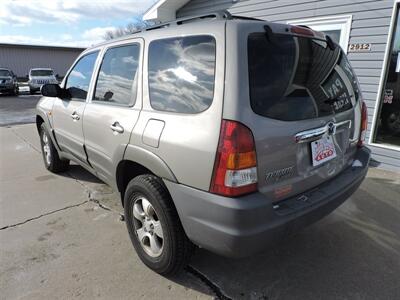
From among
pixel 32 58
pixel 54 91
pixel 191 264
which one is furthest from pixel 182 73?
pixel 32 58

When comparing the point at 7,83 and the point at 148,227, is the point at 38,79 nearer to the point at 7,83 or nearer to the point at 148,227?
the point at 7,83

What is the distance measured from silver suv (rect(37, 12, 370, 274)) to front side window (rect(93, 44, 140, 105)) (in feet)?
0.06

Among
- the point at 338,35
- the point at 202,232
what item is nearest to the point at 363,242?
the point at 202,232

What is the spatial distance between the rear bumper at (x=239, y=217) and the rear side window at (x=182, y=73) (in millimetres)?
570

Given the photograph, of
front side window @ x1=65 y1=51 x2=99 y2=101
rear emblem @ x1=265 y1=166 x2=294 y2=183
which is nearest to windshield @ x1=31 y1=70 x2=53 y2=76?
front side window @ x1=65 y1=51 x2=99 y2=101

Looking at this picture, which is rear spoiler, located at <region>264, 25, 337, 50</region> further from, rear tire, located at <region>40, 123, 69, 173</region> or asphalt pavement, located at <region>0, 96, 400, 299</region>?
rear tire, located at <region>40, 123, 69, 173</region>

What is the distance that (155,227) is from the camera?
8.01 feet

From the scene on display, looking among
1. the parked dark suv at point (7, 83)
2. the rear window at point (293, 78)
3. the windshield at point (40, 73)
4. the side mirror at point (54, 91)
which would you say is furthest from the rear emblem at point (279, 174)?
the windshield at point (40, 73)

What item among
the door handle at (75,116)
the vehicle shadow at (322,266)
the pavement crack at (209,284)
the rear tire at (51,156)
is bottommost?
the pavement crack at (209,284)

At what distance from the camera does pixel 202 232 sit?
199 cm

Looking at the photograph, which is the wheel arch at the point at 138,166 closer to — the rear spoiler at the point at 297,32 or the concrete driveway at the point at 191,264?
the concrete driveway at the point at 191,264

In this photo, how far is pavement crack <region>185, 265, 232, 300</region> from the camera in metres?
2.31

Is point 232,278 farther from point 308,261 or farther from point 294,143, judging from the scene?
point 294,143

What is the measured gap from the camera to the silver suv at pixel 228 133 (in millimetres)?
A: 1859
